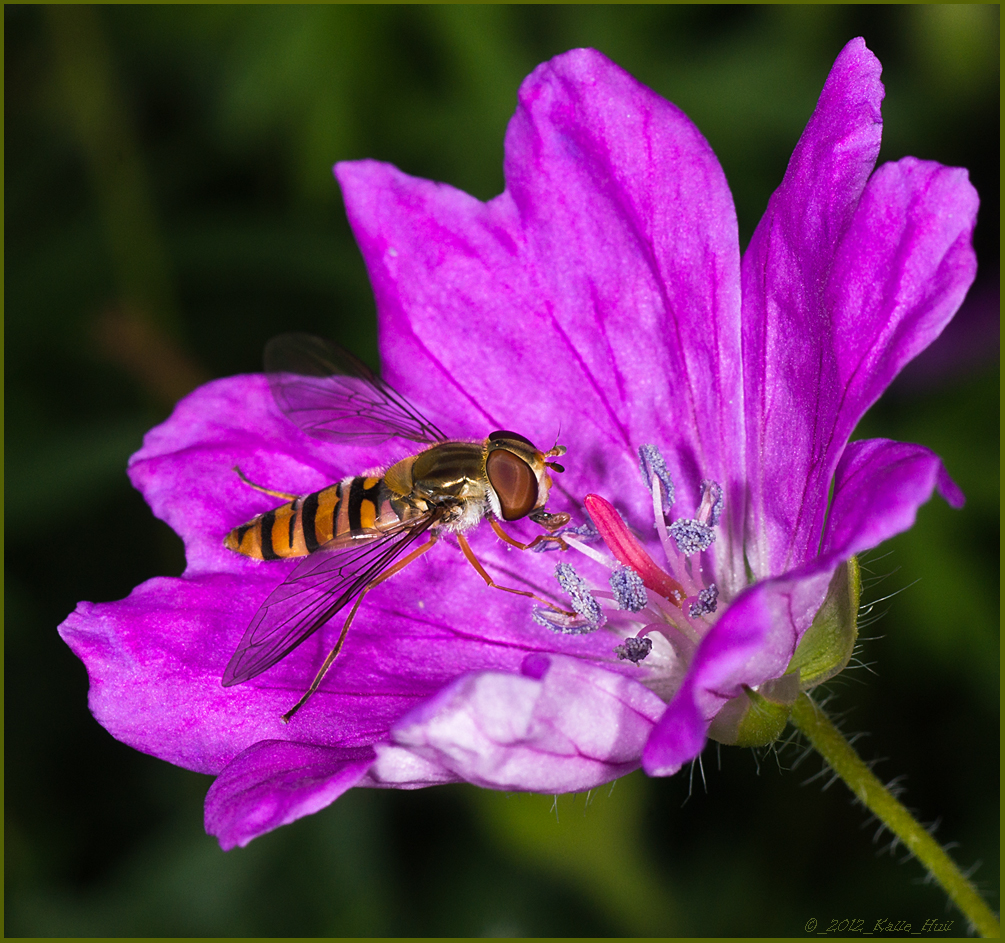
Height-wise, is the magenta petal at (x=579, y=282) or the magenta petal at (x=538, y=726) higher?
the magenta petal at (x=579, y=282)

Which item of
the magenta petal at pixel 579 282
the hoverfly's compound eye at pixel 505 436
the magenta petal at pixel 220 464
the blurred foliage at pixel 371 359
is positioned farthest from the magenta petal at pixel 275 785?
the blurred foliage at pixel 371 359

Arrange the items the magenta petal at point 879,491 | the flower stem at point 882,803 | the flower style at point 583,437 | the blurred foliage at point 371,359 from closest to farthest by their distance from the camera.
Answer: the magenta petal at point 879,491, the flower style at point 583,437, the flower stem at point 882,803, the blurred foliage at point 371,359

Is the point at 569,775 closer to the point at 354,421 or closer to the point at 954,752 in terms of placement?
the point at 354,421

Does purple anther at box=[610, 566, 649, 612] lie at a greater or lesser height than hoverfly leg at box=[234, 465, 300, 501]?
lesser

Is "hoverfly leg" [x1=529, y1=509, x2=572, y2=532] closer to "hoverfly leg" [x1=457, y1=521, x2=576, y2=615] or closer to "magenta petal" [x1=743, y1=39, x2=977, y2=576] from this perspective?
"hoverfly leg" [x1=457, y1=521, x2=576, y2=615]

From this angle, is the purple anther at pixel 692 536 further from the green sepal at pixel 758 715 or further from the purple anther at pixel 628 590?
the green sepal at pixel 758 715

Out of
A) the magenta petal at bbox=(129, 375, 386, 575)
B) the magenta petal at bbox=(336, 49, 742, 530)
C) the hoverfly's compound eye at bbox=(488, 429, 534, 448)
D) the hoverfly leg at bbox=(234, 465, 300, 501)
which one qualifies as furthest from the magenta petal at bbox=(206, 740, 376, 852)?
the magenta petal at bbox=(336, 49, 742, 530)
